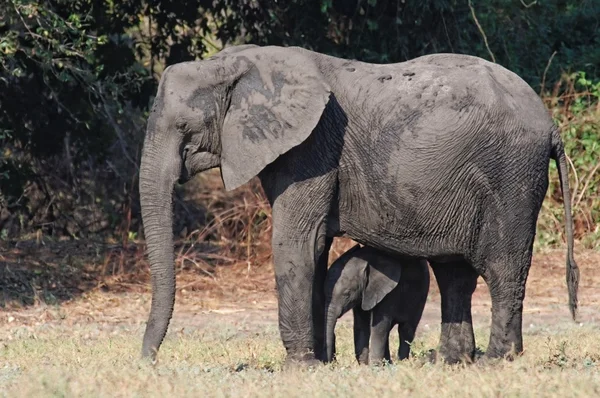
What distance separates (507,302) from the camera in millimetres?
8938

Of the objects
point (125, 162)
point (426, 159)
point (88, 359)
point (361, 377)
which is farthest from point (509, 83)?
point (125, 162)

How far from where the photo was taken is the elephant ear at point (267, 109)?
8.52m

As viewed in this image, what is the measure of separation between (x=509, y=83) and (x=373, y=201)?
1192mm

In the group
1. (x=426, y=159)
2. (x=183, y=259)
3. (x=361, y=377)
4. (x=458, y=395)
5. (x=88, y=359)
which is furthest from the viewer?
(x=183, y=259)

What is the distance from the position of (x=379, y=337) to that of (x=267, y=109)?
186 centimetres

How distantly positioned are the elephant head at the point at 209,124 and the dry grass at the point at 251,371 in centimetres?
77

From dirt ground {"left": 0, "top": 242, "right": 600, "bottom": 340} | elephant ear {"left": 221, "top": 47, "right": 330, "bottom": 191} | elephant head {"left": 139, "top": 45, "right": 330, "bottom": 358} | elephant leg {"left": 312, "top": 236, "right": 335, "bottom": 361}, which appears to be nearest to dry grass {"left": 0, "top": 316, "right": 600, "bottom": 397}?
elephant leg {"left": 312, "top": 236, "right": 335, "bottom": 361}

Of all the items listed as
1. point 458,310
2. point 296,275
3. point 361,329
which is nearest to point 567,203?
point 458,310

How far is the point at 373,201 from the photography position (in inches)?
344

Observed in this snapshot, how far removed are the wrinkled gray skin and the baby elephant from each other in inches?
16.3

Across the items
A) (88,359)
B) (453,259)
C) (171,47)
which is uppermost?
(171,47)

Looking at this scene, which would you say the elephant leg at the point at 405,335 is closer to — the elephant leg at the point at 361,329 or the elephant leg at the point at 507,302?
the elephant leg at the point at 361,329

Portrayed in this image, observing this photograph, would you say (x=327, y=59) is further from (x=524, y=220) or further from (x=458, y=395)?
(x=458, y=395)

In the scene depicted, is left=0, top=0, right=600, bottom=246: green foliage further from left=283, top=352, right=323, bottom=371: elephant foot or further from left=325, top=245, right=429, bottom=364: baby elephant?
left=283, top=352, right=323, bottom=371: elephant foot
